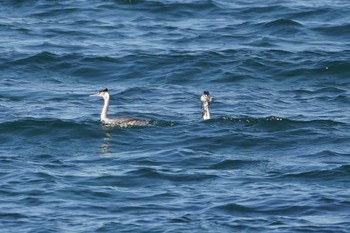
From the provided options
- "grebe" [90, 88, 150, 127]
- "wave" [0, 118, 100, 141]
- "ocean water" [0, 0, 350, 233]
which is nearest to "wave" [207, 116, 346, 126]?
"ocean water" [0, 0, 350, 233]

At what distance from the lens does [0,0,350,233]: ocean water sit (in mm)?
22562

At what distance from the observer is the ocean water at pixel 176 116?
22562mm

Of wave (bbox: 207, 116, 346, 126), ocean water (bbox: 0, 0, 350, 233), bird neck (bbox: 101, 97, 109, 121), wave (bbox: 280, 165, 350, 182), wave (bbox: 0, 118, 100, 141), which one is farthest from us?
bird neck (bbox: 101, 97, 109, 121)

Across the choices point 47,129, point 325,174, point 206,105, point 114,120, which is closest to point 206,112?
point 206,105

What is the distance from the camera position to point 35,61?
3600 centimetres

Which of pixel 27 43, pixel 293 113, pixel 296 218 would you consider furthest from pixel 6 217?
pixel 27 43

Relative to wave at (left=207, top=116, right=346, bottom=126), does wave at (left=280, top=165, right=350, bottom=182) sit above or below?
above

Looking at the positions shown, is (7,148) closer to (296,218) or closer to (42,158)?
(42,158)

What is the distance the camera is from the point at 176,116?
99.7 feet

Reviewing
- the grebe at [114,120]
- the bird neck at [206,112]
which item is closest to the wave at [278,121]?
the bird neck at [206,112]

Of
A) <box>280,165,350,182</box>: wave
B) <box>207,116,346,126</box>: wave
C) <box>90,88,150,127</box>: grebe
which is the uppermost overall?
<box>90,88,150,127</box>: grebe

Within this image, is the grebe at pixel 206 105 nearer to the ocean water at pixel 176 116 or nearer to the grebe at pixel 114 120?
the ocean water at pixel 176 116

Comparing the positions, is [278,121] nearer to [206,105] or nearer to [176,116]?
[206,105]

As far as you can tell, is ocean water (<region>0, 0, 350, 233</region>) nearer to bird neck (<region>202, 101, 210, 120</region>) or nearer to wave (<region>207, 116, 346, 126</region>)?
wave (<region>207, 116, 346, 126</region>)
